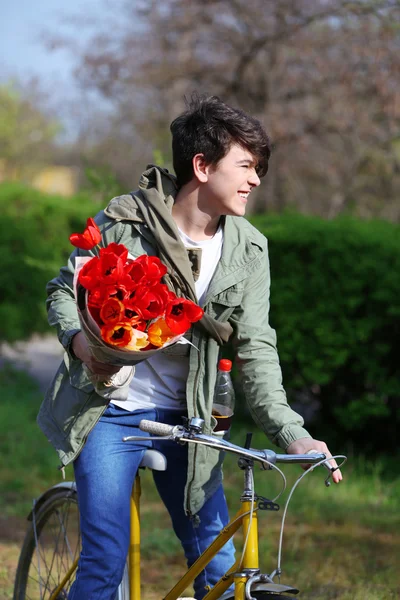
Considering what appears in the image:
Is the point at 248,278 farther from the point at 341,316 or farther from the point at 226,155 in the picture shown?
Answer: the point at 341,316

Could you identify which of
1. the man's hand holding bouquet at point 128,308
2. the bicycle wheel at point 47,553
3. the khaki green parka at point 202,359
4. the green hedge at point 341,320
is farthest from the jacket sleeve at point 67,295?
the green hedge at point 341,320

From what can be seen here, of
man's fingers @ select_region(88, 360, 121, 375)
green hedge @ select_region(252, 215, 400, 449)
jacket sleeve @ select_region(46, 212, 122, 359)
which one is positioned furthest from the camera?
green hedge @ select_region(252, 215, 400, 449)

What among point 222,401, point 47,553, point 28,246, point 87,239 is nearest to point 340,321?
point 47,553

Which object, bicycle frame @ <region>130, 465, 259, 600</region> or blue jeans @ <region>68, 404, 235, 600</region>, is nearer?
bicycle frame @ <region>130, 465, 259, 600</region>

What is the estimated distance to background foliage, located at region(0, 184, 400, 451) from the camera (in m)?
7.11

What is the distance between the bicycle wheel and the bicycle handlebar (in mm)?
1141

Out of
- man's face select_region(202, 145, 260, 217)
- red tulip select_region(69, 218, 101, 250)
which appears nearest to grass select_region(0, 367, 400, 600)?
man's face select_region(202, 145, 260, 217)

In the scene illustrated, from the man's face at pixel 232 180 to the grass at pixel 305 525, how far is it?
225 cm

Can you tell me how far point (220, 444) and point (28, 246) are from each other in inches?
378

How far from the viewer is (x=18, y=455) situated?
727 centimetres

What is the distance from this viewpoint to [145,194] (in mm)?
2885

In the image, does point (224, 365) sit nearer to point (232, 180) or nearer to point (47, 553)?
point (232, 180)

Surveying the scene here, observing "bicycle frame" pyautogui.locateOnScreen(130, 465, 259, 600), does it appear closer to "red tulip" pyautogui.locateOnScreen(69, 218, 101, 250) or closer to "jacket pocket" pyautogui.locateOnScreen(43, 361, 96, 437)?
"jacket pocket" pyautogui.locateOnScreen(43, 361, 96, 437)

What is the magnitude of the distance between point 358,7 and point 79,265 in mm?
10069
